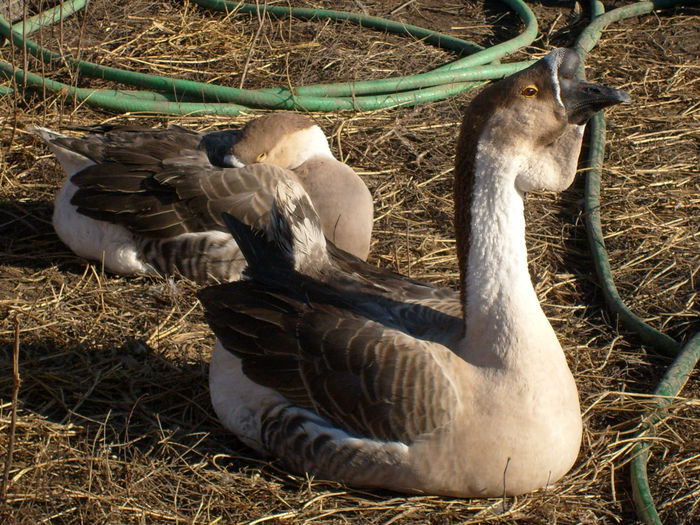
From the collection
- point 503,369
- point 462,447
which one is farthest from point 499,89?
point 462,447

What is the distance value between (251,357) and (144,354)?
101 cm

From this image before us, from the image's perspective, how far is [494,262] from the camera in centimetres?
367

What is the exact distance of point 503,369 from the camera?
12.0 feet

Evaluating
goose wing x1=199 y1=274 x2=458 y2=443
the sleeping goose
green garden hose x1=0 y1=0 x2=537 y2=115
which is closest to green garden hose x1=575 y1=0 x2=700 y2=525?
the sleeping goose

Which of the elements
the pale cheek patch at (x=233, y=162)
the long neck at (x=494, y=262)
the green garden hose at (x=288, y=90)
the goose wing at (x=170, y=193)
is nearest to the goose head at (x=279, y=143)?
the pale cheek patch at (x=233, y=162)

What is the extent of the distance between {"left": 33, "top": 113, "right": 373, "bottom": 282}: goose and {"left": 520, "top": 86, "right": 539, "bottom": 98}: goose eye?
1.95 metres

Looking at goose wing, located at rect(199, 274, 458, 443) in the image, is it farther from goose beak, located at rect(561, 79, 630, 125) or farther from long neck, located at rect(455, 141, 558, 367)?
goose beak, located at rect(561, 79, 630, 125)

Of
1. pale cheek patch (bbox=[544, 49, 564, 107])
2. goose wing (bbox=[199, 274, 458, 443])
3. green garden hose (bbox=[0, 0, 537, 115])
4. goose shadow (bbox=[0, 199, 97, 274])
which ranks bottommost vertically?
goose shadow (bbox=[0, 199, 97, 274])

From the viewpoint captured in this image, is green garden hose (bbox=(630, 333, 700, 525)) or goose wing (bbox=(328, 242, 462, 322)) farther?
goose wing (bbox=(328, 242, 462, 322))

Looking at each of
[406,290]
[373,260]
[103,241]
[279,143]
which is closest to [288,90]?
[279,143]

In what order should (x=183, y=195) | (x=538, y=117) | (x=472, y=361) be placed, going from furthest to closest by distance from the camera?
(x=183, y=195) < (x=472, y=361) < (x=538, y=117)

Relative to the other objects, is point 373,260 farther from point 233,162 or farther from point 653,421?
point 653,421

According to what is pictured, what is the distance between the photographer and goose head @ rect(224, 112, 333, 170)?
5.53 meters

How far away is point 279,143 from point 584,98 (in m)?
2.40
